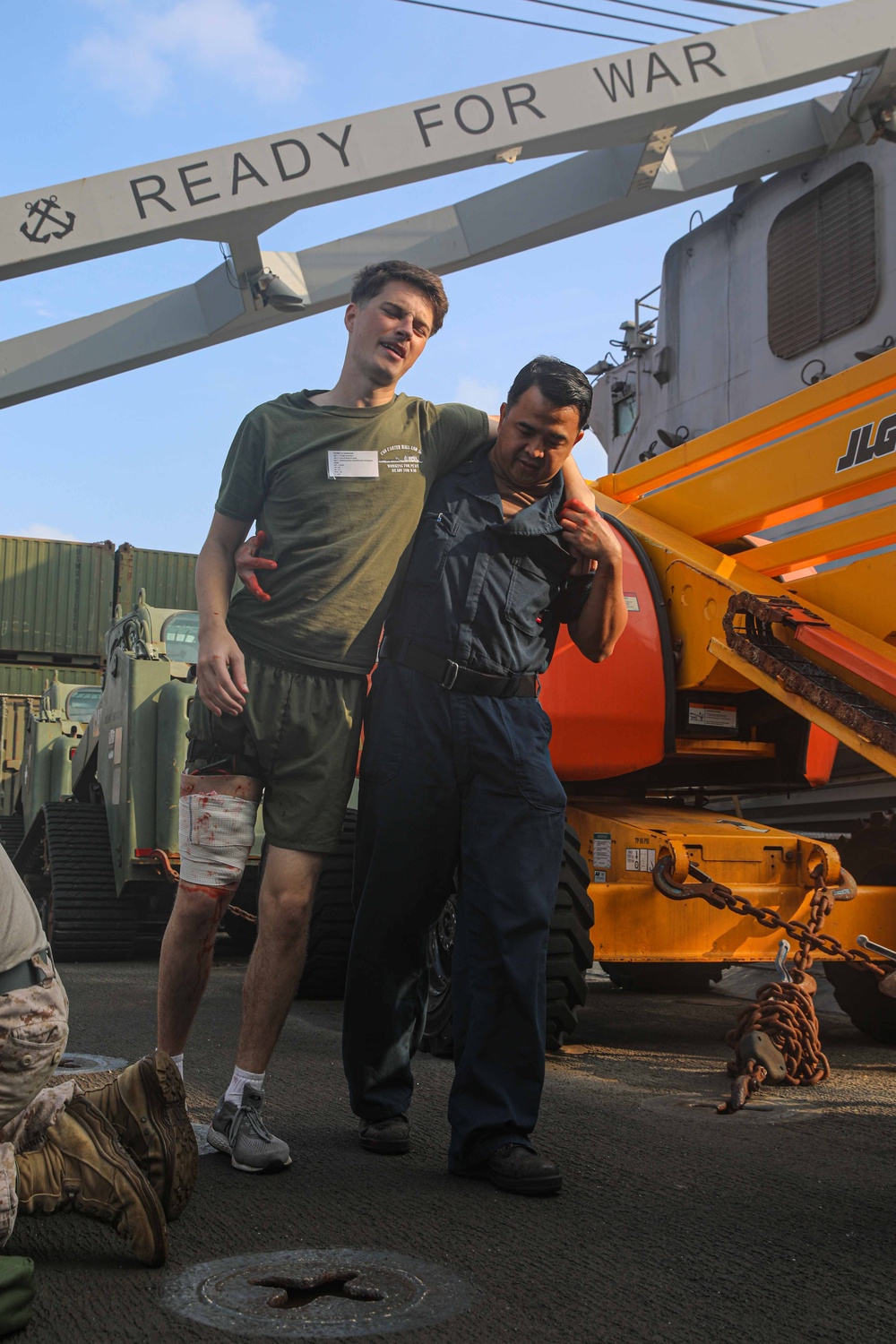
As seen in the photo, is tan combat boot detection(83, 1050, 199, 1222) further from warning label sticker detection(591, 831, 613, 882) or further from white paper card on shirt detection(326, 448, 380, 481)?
warning label sticker detection(591, 831, 613, 882)

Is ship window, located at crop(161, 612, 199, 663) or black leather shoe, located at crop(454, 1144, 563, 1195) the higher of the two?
ship window, located at crop(161, 612, 199, 663)

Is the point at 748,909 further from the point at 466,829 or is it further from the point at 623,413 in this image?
the point at 623,413

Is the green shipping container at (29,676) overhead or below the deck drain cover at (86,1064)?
overhead

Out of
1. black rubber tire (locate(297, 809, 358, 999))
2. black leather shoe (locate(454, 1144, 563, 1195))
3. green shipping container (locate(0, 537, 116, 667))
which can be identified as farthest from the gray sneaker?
green shipping container (locate(0, 537, 116, 667))

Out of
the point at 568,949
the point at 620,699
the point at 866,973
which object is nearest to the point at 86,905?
the point at 620,699

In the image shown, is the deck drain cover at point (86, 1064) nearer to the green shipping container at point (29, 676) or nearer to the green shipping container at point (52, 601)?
the green shipping container at point (29, 676)

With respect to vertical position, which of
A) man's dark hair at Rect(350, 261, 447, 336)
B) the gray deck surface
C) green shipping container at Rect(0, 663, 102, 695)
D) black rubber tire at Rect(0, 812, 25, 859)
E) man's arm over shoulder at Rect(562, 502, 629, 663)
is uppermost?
green shipping container at Rect(0, 663, 102, 695)

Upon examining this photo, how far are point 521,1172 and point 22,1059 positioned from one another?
41.6 inches

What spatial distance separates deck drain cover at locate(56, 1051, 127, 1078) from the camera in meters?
3.62

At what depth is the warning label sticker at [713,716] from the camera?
4785 mm

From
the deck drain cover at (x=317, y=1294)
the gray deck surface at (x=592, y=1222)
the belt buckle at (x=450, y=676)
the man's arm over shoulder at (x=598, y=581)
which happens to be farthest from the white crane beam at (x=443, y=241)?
the deck drain cover at (x=317, y=1294)

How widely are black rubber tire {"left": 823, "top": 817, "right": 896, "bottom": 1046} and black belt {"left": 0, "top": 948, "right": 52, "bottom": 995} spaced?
11.9 feet

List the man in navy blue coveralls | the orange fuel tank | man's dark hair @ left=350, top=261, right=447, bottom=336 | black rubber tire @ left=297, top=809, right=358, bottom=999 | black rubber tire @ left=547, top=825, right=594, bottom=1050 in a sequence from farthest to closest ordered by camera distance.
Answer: black rubber tire @ left=297, top=809, right=358, bottom=999, the orange fuel tank, black rubber tire @ left=547, top=825, right=594, bottom=1050, man's dark hair @ left=350, top=261, right=447, bottom=336, the man in navy blue coveralls

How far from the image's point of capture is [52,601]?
18.1m
